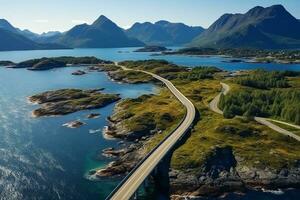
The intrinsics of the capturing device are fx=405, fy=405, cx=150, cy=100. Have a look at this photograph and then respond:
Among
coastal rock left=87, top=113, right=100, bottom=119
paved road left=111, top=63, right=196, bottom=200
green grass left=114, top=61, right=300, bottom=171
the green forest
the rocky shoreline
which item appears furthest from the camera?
coastal rock left=87, top=113, right=100, bottom=119

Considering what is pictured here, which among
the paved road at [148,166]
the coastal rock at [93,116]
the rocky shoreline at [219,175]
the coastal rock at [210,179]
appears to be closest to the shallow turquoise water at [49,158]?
the coastal rock at [93,116]

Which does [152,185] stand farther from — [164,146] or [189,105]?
[189,105]

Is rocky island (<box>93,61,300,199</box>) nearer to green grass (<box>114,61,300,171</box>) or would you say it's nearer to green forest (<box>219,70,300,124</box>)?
green grass (<box>114,61,300,171</box>)

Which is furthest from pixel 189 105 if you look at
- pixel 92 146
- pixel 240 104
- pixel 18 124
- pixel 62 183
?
pixel 62 183

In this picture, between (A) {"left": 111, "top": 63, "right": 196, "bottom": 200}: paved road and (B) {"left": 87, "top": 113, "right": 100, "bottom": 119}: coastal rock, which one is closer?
(A) {"left": 111, "top": 63, "right": 196, "bottom": 200}: paved road

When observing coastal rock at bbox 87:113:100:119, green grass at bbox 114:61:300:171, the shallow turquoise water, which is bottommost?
coastal rock at bbox 87:113:100:119

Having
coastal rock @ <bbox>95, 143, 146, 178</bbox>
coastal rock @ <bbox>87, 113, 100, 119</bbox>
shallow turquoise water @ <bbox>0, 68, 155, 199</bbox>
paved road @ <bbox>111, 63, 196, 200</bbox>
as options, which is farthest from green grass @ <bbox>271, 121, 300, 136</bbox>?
coastal rock @ <bbox>87, 113, 100, 119</bbox>

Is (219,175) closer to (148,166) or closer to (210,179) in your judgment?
(210,179)

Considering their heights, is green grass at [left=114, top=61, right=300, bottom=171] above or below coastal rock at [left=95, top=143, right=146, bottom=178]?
above

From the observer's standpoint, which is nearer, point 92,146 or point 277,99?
point 92,146

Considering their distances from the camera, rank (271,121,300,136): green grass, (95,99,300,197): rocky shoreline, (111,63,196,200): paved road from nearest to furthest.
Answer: (111,63,196,200): paved road < (95,99,300,197): rocky shoreline < (271,121,300,136): green grass

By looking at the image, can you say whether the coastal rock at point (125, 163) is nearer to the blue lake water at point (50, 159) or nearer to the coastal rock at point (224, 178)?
the blue lake water at point (50, 159)
